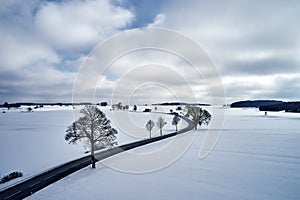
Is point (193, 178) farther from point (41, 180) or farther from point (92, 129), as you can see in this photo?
point (41, 180)

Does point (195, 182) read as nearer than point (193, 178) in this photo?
Yes

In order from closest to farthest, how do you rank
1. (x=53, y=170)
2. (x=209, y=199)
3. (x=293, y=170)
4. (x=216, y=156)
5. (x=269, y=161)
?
(x=209, y=199), (x=293, y=170), (x=53, y=170), (x=269, y=161), (x=216, y=156)

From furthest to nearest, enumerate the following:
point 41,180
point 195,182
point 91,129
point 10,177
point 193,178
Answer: point 91,129, point 10,177, point 41,180, point 193,178, point 195,182

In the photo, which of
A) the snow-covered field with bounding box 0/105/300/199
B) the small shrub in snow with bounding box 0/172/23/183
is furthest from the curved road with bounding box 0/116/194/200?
the small shrub in snow with bounding box 0/172/23/183

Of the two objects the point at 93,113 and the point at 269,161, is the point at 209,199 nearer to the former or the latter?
the point at 269,161

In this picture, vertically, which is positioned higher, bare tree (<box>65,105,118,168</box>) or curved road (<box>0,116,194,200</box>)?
bare tree (<box>65,105,118,168</box>)

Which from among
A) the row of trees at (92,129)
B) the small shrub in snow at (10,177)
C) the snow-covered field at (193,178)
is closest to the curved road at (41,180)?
the snow-covered field at (193,178)

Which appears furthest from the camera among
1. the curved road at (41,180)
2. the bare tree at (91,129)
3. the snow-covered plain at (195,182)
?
the bare tree at (91,129)

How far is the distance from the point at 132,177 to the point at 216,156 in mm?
13854

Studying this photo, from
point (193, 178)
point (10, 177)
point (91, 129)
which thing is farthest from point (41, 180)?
point (193, 178)

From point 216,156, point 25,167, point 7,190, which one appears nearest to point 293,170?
point 216,156

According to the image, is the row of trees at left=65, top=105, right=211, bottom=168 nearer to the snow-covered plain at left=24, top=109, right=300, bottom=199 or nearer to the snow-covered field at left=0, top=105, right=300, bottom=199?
the snow-covered field at left=0, top=105, right=300, bottom=199

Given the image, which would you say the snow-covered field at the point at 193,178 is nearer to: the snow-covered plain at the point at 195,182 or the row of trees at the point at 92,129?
the snow-covered plain at the point at 195,182

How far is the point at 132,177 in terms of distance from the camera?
2030 centimetres
